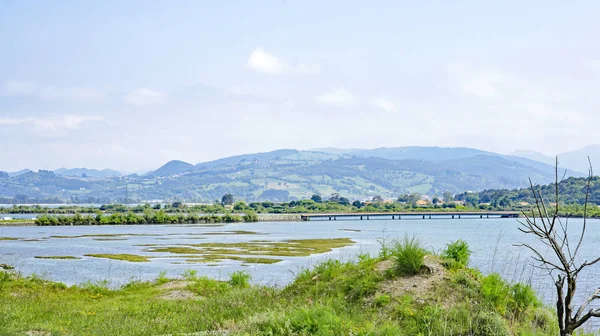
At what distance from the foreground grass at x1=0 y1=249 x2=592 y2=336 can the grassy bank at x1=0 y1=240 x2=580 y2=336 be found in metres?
0.02

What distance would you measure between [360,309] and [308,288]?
282cm

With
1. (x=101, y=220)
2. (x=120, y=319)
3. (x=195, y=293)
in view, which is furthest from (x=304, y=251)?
(x=101, y=220)

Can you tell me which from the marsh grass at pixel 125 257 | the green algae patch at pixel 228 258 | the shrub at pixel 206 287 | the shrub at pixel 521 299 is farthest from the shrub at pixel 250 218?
the shrub at pixel 521 299

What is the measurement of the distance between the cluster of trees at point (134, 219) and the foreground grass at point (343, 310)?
110896 millimetres

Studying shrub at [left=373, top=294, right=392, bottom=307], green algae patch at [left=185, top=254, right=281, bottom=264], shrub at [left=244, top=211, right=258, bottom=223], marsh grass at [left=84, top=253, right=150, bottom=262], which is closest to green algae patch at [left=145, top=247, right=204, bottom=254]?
marsh grass at [left=84, top=253, right=150, bottom=262]

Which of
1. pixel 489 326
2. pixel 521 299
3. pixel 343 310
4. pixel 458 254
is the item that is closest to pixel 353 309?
pixel 343 310

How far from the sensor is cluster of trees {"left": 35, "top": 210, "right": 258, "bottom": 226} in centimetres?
12242

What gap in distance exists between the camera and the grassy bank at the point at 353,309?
472 inches

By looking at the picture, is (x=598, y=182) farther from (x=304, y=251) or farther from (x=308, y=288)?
(x=308, y=288)

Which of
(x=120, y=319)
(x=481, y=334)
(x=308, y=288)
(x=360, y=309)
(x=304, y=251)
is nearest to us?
(x=481, y=334)

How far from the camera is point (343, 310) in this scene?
581 inches

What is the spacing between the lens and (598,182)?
13488 cm

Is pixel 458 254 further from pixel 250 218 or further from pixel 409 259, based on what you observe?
pixel 250 218

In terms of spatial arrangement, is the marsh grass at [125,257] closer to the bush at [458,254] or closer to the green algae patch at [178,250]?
the green algae patch at [178,250]
